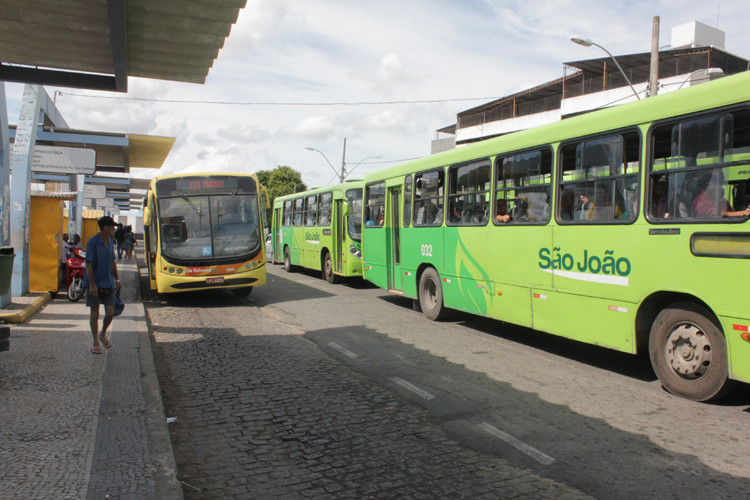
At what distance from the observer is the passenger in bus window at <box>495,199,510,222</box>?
8.58 metres

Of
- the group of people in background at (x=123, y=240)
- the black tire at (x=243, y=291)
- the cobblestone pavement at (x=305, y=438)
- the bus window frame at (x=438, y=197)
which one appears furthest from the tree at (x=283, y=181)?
the cobblestone pavement at (x=305, y=438)

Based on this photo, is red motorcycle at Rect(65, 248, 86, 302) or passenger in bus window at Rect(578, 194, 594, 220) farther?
red motorcycle at Rect(65, 248, 86, 302)

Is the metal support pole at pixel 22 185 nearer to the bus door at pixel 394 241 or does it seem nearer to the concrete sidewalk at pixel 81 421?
the concrete sidewalk at pixel 81 421

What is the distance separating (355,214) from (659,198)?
421 inches

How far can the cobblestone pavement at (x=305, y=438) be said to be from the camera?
398 cm

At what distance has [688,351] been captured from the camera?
5859 mm

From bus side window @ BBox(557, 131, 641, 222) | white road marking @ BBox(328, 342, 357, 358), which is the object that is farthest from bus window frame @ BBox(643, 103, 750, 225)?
white road marking @ BBox(328, 342, 357, 358)

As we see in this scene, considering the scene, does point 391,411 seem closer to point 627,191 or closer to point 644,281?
point 644,281

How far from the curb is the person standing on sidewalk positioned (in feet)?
8.81

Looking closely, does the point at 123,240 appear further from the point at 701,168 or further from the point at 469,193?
the point at 701,168

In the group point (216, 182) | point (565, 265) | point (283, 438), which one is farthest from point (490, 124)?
point (283, 438)

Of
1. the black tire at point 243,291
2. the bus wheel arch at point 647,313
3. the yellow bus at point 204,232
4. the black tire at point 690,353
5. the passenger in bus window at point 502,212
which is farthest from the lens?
the black tire at point 243,291

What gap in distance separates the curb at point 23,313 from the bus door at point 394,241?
22.5 ft

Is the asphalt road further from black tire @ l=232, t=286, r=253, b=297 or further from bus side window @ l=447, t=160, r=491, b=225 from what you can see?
black tire @ l=232, t=286, r=253, b=297
